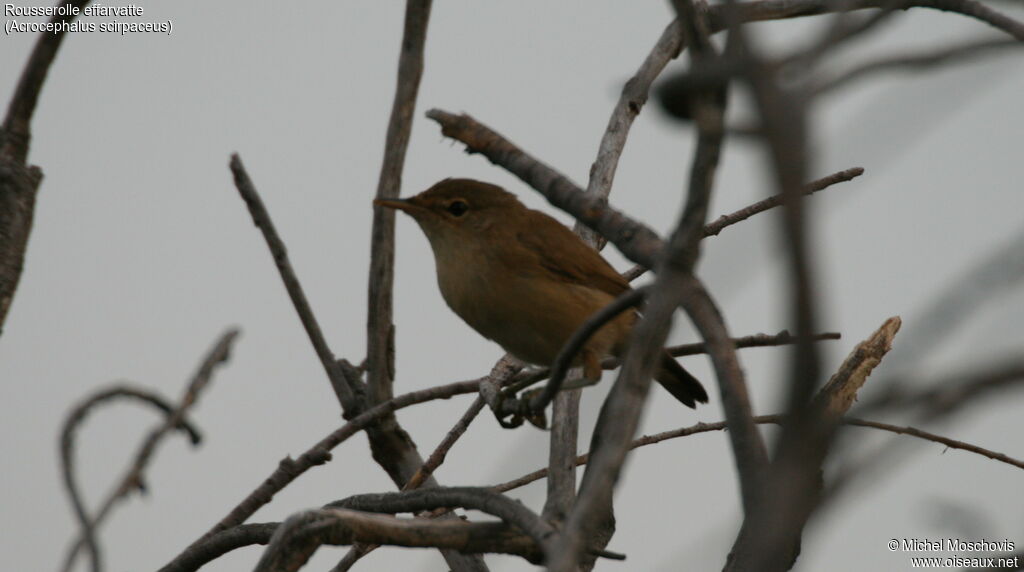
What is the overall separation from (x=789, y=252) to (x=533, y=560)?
140 cm

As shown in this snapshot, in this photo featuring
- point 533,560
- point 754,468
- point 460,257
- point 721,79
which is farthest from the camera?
point 460,257

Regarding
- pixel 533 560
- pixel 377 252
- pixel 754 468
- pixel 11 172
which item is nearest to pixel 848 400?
pixel 377 252

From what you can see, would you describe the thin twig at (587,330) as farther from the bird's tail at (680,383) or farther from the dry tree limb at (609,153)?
the bird's tail at (680,383)

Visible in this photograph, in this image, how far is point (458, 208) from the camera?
473 centimetres

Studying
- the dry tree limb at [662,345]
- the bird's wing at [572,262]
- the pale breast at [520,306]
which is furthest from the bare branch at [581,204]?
the bird's wing at [572,262]

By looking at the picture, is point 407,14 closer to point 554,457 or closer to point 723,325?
point 554,457

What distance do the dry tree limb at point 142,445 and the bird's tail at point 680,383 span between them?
9.74 feet

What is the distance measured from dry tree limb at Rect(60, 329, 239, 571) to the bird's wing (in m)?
2.47

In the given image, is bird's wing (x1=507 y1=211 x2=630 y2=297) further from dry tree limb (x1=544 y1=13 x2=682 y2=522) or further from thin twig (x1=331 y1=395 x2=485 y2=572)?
thin twig (x1=331 y1=395 x2=485 y2=572)

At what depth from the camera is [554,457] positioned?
2.65 metres

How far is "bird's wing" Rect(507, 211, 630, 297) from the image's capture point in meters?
4.39

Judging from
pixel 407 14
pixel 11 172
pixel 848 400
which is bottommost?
pixel 11 172

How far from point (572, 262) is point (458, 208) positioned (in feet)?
2.03

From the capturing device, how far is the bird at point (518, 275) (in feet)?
13.7
